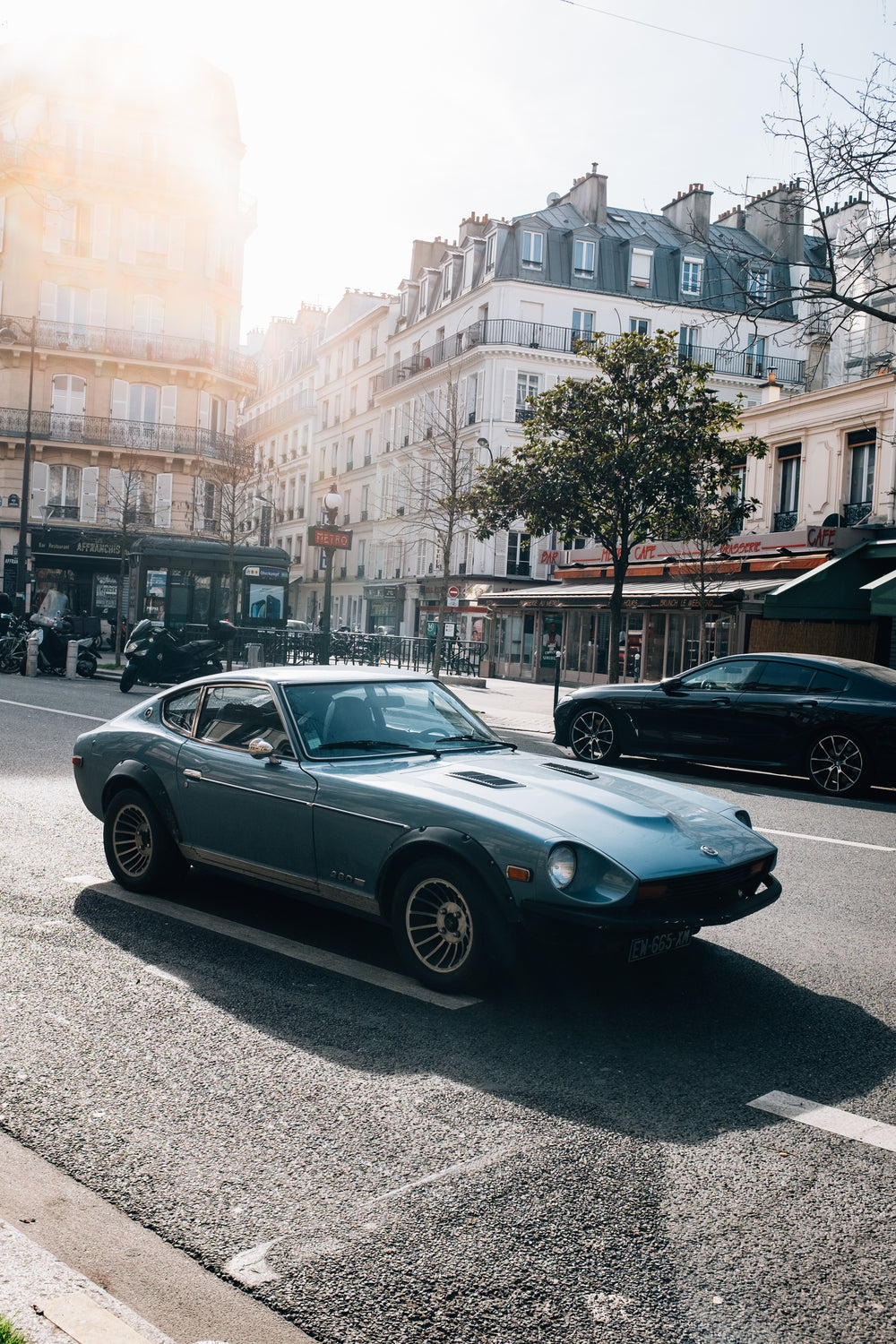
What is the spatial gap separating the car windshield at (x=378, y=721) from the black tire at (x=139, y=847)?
108cm

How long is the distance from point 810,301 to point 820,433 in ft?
52.0

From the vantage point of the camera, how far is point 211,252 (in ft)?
150

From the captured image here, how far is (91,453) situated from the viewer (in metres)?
43.6

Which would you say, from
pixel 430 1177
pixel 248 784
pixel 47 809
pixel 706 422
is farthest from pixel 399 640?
pixel 430 1177

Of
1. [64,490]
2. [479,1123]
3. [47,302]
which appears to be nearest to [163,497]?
[64,490]

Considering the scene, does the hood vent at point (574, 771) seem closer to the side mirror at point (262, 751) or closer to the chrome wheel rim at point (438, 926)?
the chrome wheel rim at point (438, 926)

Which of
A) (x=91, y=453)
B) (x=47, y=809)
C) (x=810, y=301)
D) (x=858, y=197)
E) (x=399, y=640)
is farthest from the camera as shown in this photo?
(x=91, y=453)

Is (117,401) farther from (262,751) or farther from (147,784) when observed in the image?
(262,751)

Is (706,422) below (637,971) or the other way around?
the other way around

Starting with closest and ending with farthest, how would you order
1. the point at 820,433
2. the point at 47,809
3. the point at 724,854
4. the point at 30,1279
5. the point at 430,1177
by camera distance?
the point at 30,1279, the point at 430,1177, the point at 724,854, the point at 47,809, the point at 820,433

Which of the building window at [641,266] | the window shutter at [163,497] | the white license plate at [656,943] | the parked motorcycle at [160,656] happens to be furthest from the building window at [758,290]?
the building window at [641,266]

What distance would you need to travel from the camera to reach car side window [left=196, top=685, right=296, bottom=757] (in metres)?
5.59

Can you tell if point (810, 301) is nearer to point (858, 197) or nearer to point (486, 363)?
point (858, 197)

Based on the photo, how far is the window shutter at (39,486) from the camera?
→ 141ft
